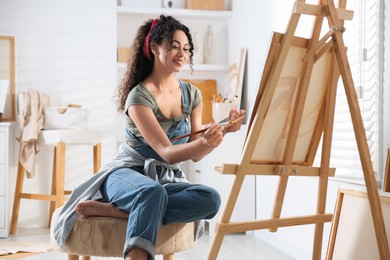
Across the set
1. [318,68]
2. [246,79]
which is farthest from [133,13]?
[318,68]

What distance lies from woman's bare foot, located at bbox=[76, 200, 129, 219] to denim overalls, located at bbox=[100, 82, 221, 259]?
1.0 inches

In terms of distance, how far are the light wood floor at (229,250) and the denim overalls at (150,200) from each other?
4.33 feet

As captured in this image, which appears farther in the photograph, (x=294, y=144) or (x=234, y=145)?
(x=234, y=145)

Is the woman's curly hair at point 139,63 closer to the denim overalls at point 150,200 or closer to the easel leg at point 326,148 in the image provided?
the denim overalls at point 150,200

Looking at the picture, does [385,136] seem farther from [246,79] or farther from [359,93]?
[246,79]

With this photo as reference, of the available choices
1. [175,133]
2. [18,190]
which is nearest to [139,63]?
[175,133]

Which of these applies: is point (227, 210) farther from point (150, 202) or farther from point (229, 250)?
point (229, 250)

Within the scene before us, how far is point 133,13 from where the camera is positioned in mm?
5074

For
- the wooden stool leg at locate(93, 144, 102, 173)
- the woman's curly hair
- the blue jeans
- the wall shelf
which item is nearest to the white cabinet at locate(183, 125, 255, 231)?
the wooden stool leg at locate(93, 144, 102, 173)

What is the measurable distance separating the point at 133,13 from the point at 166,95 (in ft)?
8.76

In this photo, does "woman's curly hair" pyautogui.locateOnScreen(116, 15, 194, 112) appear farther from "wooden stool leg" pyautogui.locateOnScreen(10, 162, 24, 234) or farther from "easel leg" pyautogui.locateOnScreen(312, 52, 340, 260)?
"wooden stool leg" pyautogui.locateOnScreen(10, 162, 24, 234)

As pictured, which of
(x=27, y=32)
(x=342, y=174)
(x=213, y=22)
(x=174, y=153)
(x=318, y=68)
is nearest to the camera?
(x=174, y=153)

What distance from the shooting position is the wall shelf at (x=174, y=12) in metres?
5.02

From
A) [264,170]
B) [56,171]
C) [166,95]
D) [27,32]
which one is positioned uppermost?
[27,32]
